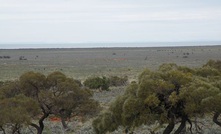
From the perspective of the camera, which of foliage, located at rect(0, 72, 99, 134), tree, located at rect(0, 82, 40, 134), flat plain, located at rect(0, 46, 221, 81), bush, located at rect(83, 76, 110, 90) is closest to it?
tree, located at rect(0, 82, 40, 134)

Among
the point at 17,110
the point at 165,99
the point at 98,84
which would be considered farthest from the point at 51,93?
the point at 98,84

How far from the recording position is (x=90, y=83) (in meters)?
41.1

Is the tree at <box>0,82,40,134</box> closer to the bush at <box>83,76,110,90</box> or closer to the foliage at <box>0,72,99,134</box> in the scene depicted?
the foliage at <box>0,72,99,134</box>

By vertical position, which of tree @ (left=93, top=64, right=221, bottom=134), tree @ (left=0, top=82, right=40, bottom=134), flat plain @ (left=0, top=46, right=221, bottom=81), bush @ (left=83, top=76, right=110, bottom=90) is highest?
tree @ (left=93, top=64, right=221, bottom=134)

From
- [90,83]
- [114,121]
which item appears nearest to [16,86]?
[114,121]

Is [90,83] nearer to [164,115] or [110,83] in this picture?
[110,83]

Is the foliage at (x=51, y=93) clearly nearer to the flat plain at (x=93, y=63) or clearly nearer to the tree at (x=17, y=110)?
the tree at (x=17, y=110)

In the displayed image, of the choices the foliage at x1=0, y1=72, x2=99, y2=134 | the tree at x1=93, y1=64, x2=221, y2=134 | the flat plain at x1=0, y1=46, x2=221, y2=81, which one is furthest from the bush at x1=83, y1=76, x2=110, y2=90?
the tree at x1=93, y1=64, x2=221, y2=134

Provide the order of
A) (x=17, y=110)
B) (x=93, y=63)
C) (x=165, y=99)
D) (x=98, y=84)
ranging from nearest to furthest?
1. (x=165, y=99)
2. (x=17, y=110)
3. (x=98, y=84)
4. (x=93, y=63)

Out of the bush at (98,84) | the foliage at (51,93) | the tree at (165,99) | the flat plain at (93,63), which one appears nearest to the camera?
the tree at (165,99)

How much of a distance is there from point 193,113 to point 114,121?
10.7ft

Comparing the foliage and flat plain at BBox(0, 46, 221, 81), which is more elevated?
the foliage

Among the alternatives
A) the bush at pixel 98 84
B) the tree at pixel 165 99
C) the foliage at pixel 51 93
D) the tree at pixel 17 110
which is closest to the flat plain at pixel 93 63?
the bush at pixel 98 84

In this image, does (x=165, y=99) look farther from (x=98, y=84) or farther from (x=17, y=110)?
(x=98, y=84)
